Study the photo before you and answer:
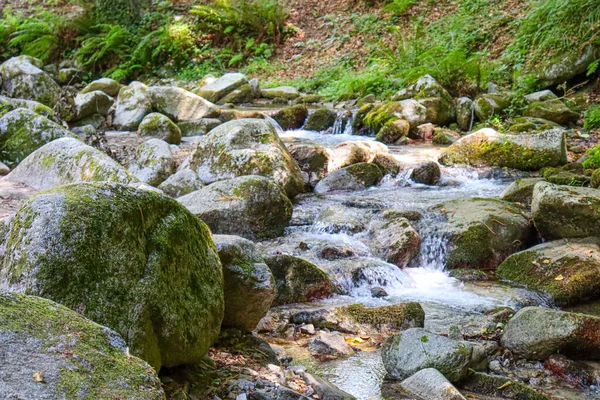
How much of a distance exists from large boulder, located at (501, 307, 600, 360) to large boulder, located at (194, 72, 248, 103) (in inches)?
520

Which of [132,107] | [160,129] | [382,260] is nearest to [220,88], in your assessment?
[132,107]

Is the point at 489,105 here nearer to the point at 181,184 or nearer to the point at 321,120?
the point at 321,120

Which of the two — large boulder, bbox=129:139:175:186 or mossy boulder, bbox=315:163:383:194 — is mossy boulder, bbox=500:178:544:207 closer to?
mossy boulder, bbox=315:163:383:194

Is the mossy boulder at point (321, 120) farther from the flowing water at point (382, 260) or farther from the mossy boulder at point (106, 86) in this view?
the mossy boulder at point (106, 86)

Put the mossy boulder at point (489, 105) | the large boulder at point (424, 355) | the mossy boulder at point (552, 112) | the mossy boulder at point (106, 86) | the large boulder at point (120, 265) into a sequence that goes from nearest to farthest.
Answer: the large boulder at point (120, 265)
the large boulder at point (424, 355)
the mossy boulder at point (552, 112)
the mossy boulder at point (489, 105)
the mossy boulder at point (106, 86)

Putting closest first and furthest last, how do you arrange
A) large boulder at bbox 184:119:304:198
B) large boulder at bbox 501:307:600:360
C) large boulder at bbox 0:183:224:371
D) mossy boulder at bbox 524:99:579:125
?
large boulder at bbox 0:183:224:371
large boulder at bbox 501:307:600:360
large boulder at bbox 184:119:304:198
mossy boulder at bbox 524:99:579:125

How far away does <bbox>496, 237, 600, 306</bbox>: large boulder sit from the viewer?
5.25m

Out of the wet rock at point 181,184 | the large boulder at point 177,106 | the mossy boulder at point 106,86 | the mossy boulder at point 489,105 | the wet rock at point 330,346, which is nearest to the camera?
the wet rock at point 330,346

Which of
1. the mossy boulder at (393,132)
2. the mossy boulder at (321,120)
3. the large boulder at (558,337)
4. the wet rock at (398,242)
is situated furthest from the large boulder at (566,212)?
the mossy boulder at (321,120)

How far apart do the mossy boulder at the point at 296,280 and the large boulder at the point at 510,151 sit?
4754mm

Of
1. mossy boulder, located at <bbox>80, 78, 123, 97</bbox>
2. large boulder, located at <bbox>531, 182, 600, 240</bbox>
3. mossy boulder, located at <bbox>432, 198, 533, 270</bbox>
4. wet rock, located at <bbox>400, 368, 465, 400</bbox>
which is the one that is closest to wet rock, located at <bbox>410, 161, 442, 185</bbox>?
mossy boulder, located at <bbox>432, 198, 533, 270</bbox>

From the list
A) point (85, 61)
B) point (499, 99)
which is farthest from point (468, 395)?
point (85, 61)

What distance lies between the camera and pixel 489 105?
11.6 m

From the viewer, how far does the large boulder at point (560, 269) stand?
207 inches
